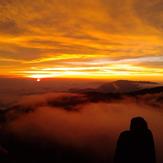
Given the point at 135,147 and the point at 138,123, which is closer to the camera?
the point at 138,123

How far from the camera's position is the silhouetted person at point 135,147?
1505 centimetres

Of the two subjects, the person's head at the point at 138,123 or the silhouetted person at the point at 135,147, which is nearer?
the person's head at the point at 138,123

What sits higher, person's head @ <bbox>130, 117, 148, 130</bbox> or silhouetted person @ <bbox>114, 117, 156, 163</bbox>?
person's head @ <bbox>130, 117, 148, 130</bbox>

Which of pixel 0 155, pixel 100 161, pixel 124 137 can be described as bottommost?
pixel 100 161

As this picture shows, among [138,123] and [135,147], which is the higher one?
[138,123]

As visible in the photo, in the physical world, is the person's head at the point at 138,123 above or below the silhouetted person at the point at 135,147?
above

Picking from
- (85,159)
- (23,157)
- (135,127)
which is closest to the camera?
(135,127)

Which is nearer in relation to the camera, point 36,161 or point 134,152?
point 134,152

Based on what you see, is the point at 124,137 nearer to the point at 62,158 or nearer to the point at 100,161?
the point at 62,158

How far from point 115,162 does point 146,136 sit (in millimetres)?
2288

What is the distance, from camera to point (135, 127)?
49.2ft

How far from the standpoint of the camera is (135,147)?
15141 millimetres

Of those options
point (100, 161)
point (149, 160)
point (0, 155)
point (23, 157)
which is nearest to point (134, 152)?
point (149, 160)

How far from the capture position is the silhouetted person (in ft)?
49.4
